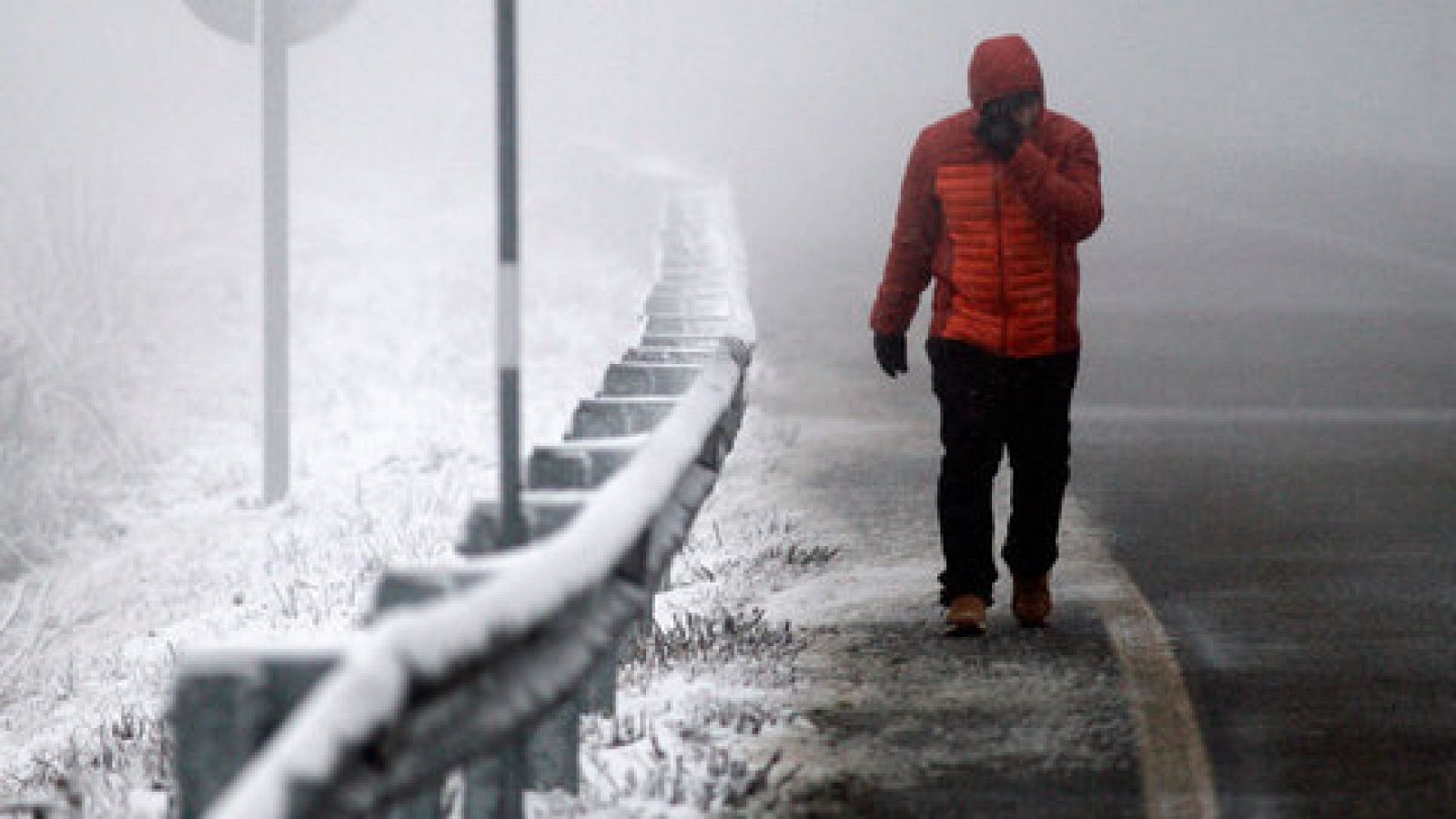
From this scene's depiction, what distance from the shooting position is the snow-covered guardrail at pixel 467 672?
12.9 ft

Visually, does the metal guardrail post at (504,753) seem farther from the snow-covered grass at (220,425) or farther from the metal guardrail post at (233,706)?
the snow-covered grass at (220,425)

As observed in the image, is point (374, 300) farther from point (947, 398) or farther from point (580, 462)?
point (580, 462)

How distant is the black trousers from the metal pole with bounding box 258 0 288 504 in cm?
678

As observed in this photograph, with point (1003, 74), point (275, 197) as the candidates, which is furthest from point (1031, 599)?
point (275, 197)

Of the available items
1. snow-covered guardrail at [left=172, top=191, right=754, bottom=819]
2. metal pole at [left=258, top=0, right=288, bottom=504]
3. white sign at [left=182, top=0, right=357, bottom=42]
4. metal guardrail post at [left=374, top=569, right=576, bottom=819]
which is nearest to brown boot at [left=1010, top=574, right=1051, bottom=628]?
snow-covered guardrail at [left=172, top=191, right=754, bottom=819]

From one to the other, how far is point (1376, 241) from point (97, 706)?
19160 millimetres

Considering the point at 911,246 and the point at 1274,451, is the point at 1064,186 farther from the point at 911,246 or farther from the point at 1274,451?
the point at 1274,451

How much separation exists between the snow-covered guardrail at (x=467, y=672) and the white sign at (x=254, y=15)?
25.9 feet

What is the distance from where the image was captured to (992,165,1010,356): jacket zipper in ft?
27.2

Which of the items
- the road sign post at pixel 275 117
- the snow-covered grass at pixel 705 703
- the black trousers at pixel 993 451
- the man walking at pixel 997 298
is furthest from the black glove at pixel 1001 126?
the road sign post at pixel 275 117

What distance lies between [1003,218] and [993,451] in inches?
30.4

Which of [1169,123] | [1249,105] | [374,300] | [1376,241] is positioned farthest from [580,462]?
[1249,105]

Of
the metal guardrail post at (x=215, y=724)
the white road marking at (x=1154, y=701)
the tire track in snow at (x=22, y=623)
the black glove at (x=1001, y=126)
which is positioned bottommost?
the tire track in snow at (x=22, y=623)

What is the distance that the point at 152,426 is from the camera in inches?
796
